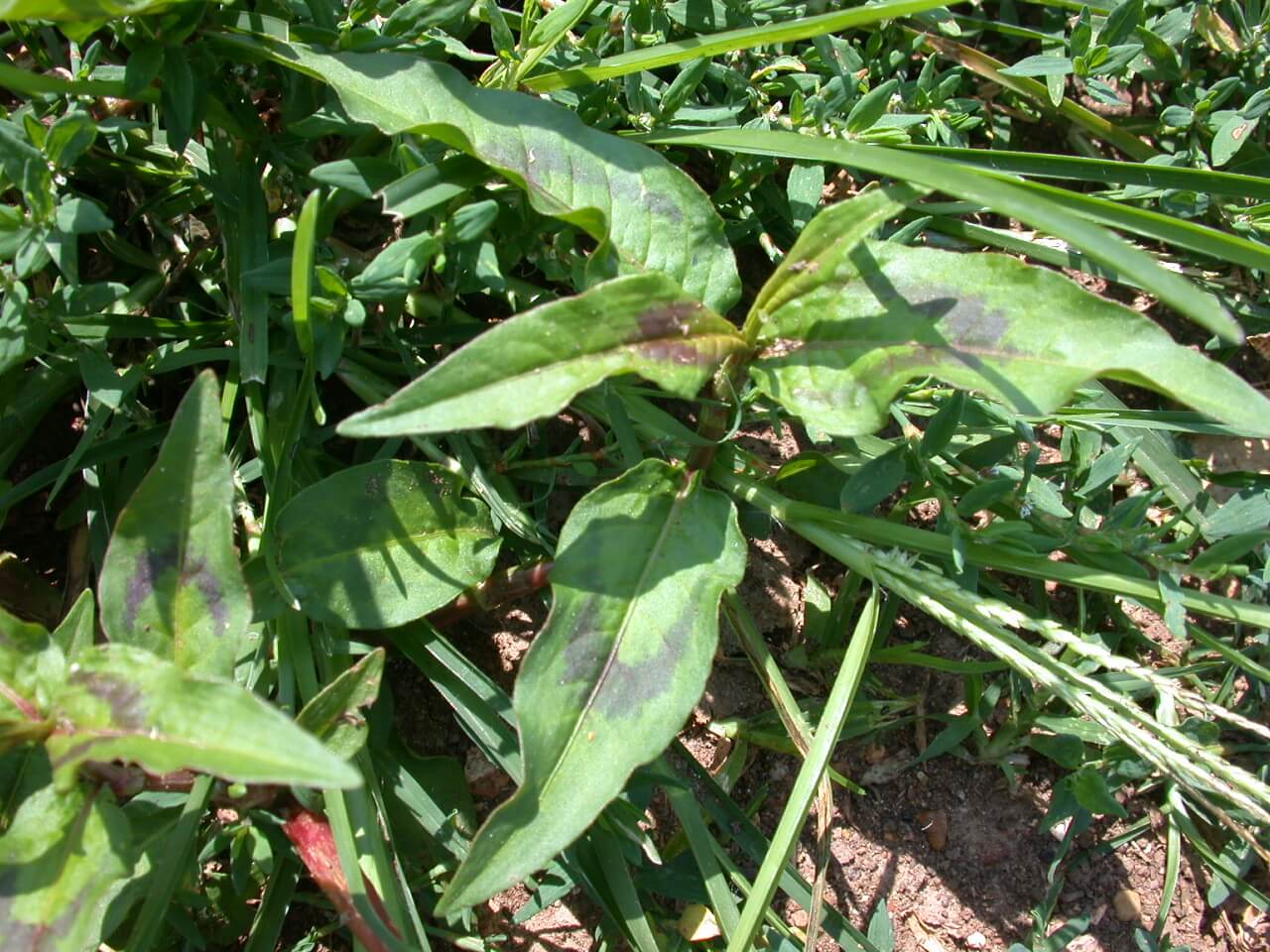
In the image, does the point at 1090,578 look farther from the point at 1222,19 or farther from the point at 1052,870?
the point at 1222,19

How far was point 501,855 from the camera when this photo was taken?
Answer: 60.7 inches

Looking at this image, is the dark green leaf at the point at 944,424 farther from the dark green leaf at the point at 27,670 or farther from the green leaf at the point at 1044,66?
the dark green leaf at the point at 27,670

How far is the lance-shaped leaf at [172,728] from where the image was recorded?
4.10 ft

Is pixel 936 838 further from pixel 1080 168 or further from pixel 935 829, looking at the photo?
pixel 1080 168

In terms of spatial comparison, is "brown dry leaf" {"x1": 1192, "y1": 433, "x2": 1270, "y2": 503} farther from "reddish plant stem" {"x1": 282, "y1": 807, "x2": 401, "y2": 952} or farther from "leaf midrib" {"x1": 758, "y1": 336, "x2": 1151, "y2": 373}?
"reddish plant stem" {"x1": 282, "y1": 807, "x2": 401, "y2": 952}

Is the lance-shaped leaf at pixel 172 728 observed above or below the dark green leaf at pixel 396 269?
below

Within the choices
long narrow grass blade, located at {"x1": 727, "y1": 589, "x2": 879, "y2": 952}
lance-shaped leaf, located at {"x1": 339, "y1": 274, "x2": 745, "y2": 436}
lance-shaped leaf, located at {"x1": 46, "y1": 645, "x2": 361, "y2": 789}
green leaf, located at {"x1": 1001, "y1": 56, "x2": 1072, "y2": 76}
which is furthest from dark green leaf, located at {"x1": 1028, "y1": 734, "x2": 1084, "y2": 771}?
A: lance-shaped leaf, located at {"x1": 46, "y1": 645, "x2": 361, "y2": 789}

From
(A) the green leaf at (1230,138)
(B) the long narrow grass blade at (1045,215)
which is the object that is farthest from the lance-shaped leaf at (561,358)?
(A) the green leaf at (1230,138)

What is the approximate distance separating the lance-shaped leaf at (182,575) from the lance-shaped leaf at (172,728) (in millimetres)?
161

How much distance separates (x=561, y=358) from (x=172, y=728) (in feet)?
2.31

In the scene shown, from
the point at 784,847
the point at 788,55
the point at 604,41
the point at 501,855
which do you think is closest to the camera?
the point at 501,855

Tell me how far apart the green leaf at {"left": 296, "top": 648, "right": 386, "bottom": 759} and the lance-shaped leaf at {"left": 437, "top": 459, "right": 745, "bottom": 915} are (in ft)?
0.91

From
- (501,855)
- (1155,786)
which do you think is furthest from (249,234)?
(1155,786)

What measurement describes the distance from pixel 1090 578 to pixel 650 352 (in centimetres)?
92
